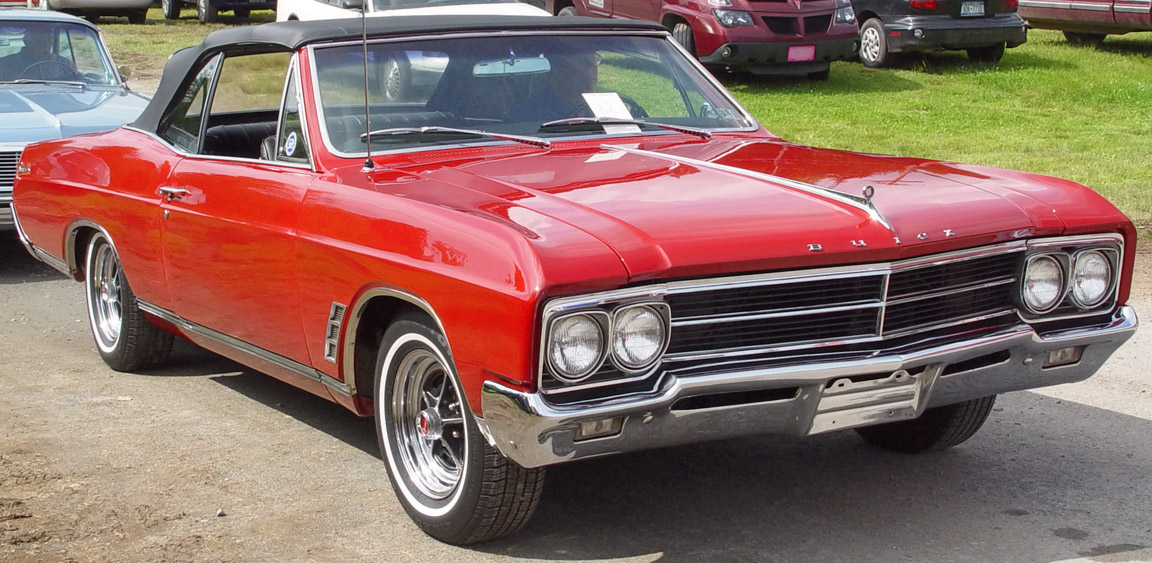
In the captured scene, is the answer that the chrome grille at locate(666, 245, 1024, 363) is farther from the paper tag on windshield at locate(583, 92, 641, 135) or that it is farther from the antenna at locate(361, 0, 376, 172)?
the paper tag on windshield at locate(583, 92, 641, 135)

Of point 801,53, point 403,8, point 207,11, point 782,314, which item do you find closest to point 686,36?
point 801,53

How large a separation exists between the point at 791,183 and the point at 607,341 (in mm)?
968

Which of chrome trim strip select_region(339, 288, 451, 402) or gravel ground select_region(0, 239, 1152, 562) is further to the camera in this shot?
gravel ground select_region(0, 239, 1152, 562)

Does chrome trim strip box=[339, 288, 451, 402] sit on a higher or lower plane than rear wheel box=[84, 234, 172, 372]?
higher

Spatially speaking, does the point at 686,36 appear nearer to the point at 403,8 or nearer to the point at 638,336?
the point at 403,8

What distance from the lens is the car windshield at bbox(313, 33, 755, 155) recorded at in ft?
16.1

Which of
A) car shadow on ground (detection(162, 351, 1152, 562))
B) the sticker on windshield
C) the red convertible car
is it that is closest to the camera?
the red convertible car

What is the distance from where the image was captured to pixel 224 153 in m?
5.94

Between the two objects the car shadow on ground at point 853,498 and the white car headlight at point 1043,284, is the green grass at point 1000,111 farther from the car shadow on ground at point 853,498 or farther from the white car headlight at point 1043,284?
the white car headlight at point 1043,284

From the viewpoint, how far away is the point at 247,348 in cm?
508

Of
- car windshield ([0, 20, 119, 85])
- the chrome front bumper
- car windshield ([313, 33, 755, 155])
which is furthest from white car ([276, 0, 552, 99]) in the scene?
the chrome front bumper

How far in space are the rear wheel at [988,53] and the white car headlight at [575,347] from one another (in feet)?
47.8

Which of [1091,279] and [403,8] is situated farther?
[403,8]

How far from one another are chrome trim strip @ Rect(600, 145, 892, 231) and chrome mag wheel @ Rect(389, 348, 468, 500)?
1.15 meters
